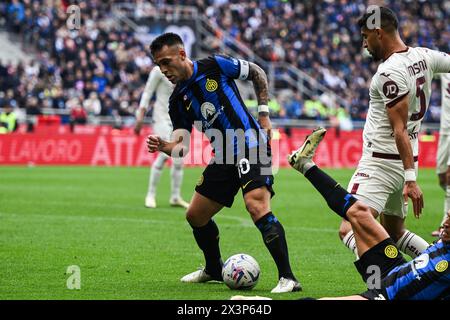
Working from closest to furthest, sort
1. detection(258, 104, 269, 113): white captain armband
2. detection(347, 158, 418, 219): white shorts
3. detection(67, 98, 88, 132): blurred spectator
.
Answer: detection(347, 158, 418, 219): white shorts → detection(258, 104, 269, 113): white captain armband → detection(67, 98, 88, 132): blurred spectator

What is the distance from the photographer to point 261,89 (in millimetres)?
8078

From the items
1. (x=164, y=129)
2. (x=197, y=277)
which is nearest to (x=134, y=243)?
(x=197, y=277)

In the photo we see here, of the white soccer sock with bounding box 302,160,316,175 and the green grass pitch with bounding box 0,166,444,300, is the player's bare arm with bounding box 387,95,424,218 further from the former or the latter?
the green grass pitch with bounding box 0,166,444,300

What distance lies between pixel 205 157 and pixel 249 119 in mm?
17484

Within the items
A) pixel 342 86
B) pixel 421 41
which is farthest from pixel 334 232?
pixel 421 41

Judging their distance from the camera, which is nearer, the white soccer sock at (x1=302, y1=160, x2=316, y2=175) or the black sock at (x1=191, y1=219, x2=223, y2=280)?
the white soccer sock at (x1=302, y1=160, x2=316, y2=175)

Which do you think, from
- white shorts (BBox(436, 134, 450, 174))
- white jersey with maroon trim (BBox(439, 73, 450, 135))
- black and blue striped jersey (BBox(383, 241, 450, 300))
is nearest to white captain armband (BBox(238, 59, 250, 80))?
black and blue striped jersey (BBox(383, 241, 450, 300))

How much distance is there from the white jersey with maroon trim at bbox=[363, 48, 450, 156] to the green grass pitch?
1271mm

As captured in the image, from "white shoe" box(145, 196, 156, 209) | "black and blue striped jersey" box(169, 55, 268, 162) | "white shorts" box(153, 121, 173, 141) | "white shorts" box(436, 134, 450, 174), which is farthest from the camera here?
"white shorts" box(153, 121, 173, 141)

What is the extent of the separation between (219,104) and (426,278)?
2.58m

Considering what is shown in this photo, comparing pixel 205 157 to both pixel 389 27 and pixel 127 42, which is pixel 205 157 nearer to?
pixel 127 42

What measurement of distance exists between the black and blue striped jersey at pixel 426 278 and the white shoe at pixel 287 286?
48.3 inches

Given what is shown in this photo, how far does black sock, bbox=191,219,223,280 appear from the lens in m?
8.01

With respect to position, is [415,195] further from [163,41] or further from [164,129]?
[164,129]
